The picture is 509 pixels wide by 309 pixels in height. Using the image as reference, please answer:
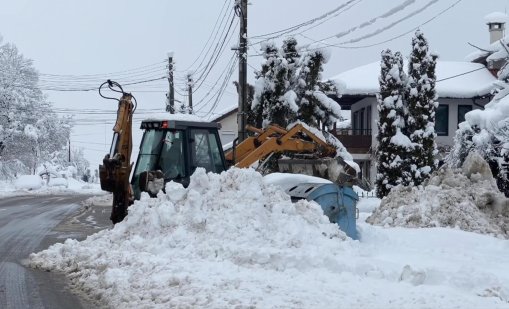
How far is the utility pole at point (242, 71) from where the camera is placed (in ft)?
69.2

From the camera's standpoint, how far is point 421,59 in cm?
2702

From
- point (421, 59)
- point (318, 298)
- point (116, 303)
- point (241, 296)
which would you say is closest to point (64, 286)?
point (116, 303)

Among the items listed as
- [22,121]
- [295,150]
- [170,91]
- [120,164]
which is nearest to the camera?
[120,164]

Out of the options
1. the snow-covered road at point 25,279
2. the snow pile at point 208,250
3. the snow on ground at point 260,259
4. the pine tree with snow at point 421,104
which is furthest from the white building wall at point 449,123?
the snow pile at point 208,250

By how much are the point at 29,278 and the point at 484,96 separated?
2824cm

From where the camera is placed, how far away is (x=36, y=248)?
1328 centimetres

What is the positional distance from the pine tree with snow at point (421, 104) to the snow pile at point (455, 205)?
1055 centimetres

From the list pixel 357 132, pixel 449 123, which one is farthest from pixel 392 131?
pixel 357 132

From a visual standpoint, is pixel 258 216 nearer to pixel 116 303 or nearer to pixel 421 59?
pixel 116 303

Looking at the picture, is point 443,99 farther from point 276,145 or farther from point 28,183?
point 28,183

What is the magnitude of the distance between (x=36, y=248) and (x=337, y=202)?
5.93 meters

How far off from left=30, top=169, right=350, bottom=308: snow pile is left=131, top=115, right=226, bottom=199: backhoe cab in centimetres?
236

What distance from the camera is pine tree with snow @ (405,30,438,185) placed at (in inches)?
1029

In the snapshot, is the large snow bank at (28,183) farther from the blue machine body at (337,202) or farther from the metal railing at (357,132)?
the blue machine body at (337,202)
